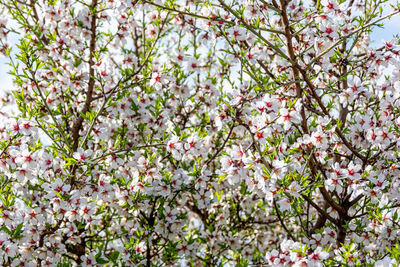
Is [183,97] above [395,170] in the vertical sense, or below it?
above

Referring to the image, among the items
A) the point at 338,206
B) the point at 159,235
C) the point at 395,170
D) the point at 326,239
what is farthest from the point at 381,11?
the point at 159,235

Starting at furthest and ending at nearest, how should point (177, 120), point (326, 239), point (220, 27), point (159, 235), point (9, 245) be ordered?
point (177, 120)
point (159, 235)
point (326, 239)
point (220, 27)
point (9, 245)

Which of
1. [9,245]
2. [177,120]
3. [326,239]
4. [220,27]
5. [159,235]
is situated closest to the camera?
[9,245]

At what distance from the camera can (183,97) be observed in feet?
22.1

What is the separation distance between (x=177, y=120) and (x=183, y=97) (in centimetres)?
78

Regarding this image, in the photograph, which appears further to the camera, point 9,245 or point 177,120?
point 177,120

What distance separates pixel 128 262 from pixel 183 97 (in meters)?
2.67

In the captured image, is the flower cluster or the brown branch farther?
the brown branch

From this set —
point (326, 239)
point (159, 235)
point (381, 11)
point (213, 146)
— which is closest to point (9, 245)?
point (159, 235)

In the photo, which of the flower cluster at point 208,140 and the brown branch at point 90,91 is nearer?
the flower cluster at point 208,140

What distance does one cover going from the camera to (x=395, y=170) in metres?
4.89

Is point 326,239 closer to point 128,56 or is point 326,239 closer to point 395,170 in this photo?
point 395,170

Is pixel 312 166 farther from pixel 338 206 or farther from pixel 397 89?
pixel 397 89

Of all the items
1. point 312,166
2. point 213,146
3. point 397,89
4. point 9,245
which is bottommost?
point 9,245
